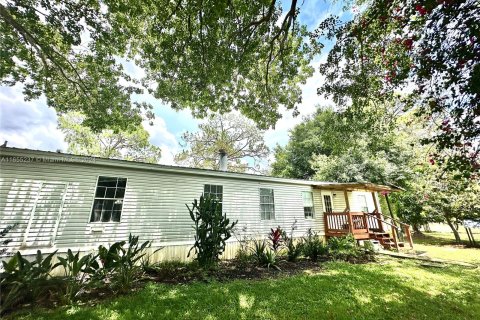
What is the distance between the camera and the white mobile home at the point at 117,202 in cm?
592

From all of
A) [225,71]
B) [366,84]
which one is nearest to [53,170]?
[225,71]

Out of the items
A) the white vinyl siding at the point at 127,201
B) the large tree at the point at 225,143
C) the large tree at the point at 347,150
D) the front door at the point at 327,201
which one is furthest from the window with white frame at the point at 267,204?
the large tree at the point at 225,143

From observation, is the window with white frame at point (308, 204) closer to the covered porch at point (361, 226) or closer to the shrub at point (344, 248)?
the covered porch at point (361, 226)

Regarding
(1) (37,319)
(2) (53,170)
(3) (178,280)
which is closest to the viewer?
(1) (37,319)

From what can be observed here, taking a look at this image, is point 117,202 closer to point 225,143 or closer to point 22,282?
point 22,282

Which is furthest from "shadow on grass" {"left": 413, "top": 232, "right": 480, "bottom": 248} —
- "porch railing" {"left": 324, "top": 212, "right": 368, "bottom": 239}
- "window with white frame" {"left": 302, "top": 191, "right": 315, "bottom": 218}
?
"window with white frame" {"left": 302, "top": 191, "right": 315, "bottom": 218}

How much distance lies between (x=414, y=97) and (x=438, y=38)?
133 centimetres

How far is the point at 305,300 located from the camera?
4.44 metres

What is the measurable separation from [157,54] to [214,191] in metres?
5.84

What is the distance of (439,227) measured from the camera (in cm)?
2258

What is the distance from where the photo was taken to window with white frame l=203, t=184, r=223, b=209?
907cm

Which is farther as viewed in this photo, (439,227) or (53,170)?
(439,227)

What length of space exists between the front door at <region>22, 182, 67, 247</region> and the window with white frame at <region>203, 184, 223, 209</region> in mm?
4839

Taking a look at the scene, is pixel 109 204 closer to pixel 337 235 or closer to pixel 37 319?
pixel 37 319
